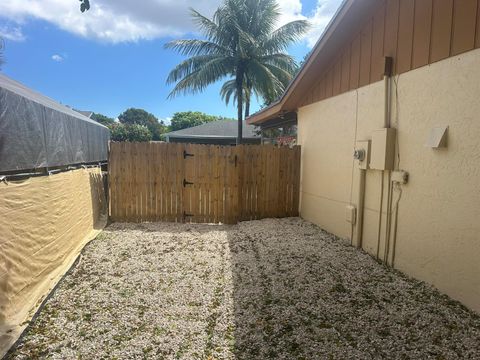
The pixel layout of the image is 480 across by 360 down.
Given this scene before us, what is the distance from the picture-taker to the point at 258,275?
3830 mm

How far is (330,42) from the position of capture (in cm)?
514

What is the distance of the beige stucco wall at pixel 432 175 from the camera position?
2918 millimetres

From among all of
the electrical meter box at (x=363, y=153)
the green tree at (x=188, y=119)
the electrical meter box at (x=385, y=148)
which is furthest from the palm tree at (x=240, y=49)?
the green tree at (x=188, y=119)

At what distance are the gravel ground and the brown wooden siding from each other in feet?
8.25

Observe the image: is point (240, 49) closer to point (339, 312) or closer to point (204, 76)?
point (204, 76)

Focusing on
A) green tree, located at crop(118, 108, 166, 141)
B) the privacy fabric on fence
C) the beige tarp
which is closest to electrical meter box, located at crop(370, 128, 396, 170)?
the beige tarp

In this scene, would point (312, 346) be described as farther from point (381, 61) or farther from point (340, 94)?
point (340, 94)

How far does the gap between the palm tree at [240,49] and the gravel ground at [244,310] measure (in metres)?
11.6

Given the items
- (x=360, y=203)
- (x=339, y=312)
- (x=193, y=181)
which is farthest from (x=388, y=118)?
(x=193, y=181)

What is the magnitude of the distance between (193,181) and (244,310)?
397 centimetres

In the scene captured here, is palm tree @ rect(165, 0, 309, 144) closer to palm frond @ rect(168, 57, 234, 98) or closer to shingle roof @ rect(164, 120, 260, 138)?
palm frond @ rect(168, 57, 234, 98)

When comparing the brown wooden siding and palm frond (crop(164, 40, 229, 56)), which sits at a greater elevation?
palm frond (crop(164, 40, 229, 56))

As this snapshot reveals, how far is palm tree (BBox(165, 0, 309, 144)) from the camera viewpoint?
1440cm

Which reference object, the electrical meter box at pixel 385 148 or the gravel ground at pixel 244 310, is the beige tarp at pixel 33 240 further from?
the electrical meter box at pixel 385 148
